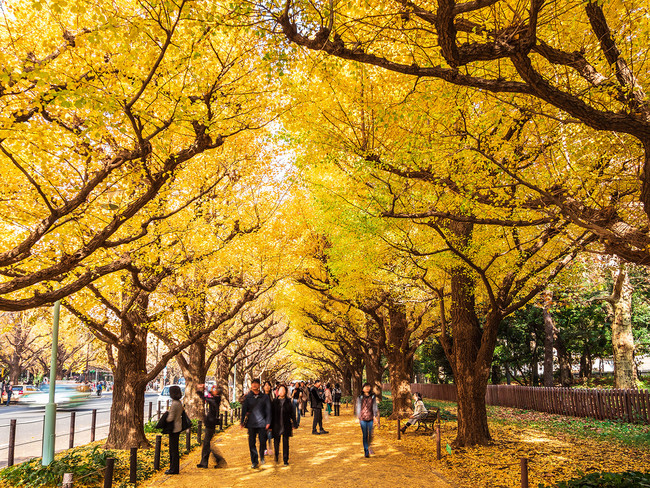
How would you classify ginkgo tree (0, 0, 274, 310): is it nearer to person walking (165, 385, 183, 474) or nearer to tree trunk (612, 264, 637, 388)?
person walking (165, 385, 183, 474)

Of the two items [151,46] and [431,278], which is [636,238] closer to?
[151,46]

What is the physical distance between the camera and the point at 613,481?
555 cm

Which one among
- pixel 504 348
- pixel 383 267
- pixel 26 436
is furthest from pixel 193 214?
pixel 504 348

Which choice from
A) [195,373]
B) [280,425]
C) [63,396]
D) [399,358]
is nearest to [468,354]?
[280,425]

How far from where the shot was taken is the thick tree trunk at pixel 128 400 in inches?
492

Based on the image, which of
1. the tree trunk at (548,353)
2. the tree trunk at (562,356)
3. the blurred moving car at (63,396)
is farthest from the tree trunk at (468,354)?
the blurred moving car at (63,396)

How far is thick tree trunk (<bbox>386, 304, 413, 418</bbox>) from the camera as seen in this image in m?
19.9

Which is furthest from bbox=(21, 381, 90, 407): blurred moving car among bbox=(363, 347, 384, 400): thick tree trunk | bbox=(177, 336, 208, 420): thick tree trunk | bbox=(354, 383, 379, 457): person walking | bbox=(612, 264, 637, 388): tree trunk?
bbox=(612, 264, 637, 388): tree trunk

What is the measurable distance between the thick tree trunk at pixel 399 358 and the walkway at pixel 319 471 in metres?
6.75

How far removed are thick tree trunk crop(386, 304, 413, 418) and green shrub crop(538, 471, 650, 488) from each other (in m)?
13.7

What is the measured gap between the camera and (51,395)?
372 inches

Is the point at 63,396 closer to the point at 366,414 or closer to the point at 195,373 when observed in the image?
the point at 195,373

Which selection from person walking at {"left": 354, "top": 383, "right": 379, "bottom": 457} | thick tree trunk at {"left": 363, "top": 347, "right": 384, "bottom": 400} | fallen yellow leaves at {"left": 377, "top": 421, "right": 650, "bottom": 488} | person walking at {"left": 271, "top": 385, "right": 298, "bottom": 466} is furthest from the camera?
thick tree trunk at {"left": 363, "top": 347, "right": 384, "bottom": 400}

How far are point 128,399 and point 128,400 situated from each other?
0.09ft
